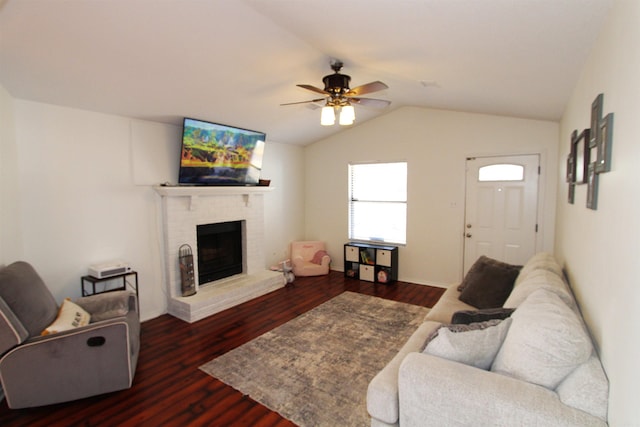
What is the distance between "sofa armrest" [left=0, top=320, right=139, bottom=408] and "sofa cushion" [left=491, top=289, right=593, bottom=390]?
2574mm

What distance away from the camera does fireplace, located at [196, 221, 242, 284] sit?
466 centimetres

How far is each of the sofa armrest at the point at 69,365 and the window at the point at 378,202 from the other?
13.7 ft

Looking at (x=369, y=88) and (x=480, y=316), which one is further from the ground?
(x=369, y=88)

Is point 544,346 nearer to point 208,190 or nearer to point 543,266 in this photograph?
point 543,266

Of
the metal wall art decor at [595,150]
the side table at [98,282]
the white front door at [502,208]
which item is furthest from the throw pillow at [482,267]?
the side table at [98,282]

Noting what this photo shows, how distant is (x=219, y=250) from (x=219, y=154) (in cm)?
145

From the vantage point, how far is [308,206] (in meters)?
6.54

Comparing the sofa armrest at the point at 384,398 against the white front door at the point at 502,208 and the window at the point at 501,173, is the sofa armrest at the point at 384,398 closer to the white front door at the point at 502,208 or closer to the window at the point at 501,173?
the white front door at the point at 502,208

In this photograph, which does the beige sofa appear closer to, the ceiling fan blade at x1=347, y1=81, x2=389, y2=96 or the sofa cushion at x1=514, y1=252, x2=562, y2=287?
the sofa cushion at x1=514, y1=252, x2=562, y2=287

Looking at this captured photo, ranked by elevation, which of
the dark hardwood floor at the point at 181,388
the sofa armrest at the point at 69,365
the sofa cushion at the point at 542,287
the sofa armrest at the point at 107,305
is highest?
the sofa cushion at the point at 542,287

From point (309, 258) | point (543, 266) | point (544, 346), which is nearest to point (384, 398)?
point (544, 346)

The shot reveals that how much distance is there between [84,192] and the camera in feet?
11.2

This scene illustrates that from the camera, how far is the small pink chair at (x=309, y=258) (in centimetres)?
584

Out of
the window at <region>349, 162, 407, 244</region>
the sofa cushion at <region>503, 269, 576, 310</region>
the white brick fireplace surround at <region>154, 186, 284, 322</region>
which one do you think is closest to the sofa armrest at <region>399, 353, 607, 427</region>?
the sofa cushion at <region>503, 269, 576, 310</region>
